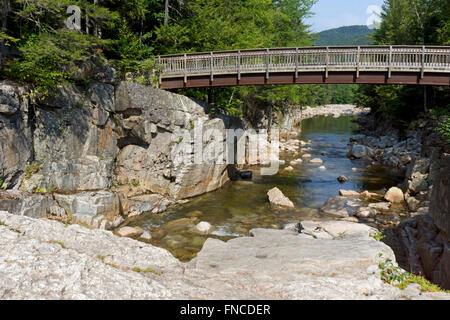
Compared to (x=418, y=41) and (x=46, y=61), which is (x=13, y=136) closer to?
(x=46, y=61)

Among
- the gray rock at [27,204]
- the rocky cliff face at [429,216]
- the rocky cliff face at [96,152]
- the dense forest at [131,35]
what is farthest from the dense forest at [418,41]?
the gray rock at [27,204]

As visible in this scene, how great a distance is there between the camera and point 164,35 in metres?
23.8

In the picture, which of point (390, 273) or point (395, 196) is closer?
point (390, 273)

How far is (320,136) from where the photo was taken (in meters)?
49.7

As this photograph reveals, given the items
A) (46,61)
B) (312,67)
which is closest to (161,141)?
(46,61)

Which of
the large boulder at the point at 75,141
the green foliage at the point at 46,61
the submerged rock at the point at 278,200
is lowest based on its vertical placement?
the submerged rock at the point at 278,200

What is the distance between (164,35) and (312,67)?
11797 millimetres

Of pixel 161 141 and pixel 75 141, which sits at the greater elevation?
pixel 75 141

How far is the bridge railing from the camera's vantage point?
1838 centimetres

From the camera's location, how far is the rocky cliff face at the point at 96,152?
13.1 metres

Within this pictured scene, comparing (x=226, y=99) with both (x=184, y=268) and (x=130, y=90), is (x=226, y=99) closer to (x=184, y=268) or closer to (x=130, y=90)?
(x=130, y=90)

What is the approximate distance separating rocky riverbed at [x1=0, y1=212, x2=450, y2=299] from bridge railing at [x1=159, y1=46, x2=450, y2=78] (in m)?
14.1

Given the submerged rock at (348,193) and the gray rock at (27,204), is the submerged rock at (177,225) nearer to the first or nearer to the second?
the gray rock at (27,204)
